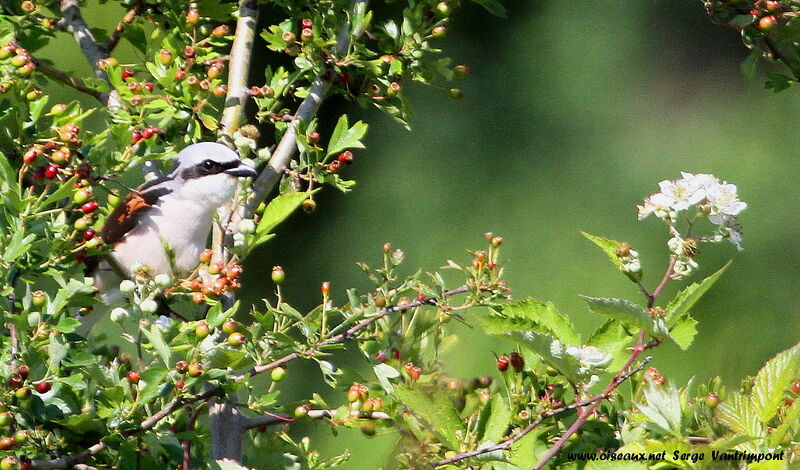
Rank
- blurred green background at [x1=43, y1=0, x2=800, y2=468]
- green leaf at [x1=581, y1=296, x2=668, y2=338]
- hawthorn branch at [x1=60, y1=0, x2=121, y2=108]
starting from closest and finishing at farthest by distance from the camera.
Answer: green leaf at [x1=581, y1=296, x2=668, y2=338]
hawthorn branch at [x1=60, y1=0, x2=121, y2=108]
blurred green background at [x1=43, y1=0, x2=800, y2=468]

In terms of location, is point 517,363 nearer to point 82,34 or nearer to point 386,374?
point 386,374

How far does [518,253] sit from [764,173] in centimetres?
84

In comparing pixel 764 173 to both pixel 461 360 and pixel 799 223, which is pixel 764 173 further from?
pixel 461 360

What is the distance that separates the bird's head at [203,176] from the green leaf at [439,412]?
2.96ft

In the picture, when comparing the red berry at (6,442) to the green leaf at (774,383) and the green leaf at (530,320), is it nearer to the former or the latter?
the green leaf at (530,320)

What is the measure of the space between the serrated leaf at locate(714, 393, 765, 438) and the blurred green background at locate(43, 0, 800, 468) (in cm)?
167

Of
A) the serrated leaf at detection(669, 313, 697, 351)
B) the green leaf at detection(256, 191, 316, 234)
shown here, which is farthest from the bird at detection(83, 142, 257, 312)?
the serrated leaf at detection(669, 313, 697, 351)

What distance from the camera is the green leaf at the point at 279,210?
177 centimetres

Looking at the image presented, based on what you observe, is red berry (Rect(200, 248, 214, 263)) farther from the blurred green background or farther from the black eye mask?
the blurred green background

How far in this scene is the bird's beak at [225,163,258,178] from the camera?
7.17 feet

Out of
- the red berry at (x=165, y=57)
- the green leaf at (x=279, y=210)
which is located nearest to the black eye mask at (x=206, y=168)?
the red berry at (x=165, y=57)

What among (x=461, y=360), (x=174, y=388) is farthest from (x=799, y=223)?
(x=174, y=388)

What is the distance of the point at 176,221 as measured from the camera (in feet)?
8.56

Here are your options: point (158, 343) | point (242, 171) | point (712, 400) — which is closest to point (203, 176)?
point (242, 171)
